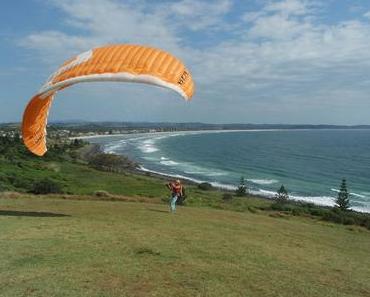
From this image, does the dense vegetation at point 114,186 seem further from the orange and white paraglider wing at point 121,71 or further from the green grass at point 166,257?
the orange and white paraglider wing at point 121,71

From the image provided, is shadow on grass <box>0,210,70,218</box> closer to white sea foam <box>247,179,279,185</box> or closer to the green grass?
the green grass

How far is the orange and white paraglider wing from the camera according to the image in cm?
1535

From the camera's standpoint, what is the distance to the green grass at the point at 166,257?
10.1 metres

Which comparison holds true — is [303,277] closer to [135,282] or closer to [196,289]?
[196,289]

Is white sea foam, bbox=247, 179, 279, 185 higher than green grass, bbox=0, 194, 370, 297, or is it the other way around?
green grass, bbox=0, 194, 370, 297

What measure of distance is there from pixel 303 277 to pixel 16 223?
29.5ft

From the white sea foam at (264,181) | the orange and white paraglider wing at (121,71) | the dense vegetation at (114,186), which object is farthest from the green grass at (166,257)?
the white sea foam at (264,181)

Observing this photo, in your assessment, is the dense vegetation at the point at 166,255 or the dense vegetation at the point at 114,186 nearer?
the dense vegetation at the point at 166,255

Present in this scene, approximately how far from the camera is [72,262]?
11.5 m

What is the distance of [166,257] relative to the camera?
1226 cm

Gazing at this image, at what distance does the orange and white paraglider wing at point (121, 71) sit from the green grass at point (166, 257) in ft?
14.1

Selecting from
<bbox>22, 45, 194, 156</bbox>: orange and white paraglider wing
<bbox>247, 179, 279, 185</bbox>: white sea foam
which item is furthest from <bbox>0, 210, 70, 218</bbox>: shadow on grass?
<bbox>247, 179, 279, 185</bbox>: white sea foam

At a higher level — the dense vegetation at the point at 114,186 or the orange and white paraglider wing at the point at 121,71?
the orange and white paraglider wing at the point at 121,71

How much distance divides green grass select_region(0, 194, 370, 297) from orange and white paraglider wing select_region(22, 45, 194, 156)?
4293mm
